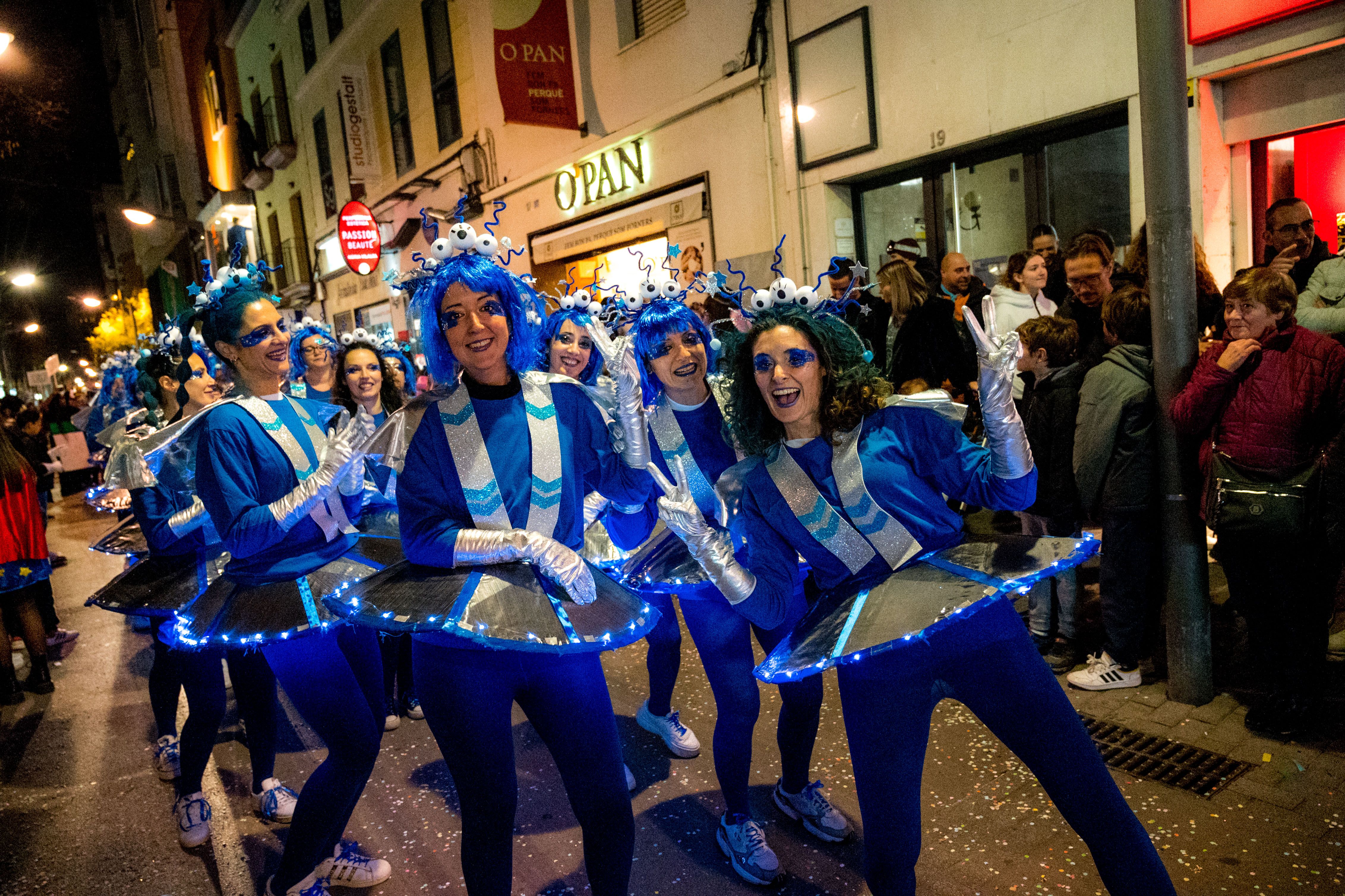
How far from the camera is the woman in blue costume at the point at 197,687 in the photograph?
145 inches

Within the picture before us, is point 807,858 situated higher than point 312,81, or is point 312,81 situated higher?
point 312,81

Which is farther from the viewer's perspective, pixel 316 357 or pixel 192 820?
pixel 316 357

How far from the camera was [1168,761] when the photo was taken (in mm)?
3576

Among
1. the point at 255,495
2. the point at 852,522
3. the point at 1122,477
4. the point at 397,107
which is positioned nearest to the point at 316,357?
the point at 255,495

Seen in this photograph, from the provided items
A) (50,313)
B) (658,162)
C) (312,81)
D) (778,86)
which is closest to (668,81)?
(658,162)

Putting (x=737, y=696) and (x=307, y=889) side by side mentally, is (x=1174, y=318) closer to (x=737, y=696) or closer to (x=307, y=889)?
(x=737, y=696)

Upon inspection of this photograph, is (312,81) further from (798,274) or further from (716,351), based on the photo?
(716,351)

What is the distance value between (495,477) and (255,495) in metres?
1.07

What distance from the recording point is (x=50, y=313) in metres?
49.7

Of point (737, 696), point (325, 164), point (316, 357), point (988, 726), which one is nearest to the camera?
point (988, 726)

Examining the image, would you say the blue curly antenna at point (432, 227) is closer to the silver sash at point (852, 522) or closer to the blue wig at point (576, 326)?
the silver sash at point (852, 522)

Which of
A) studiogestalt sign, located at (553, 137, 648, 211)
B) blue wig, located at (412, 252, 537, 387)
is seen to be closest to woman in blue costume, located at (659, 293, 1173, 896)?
blue wig, located at (412, 252, 537, 387)

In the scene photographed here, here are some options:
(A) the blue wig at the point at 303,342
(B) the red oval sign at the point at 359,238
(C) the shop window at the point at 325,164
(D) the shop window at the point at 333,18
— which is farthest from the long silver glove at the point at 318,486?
(C) the shop window at the point at 325,164

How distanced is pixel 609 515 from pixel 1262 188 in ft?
18.5
